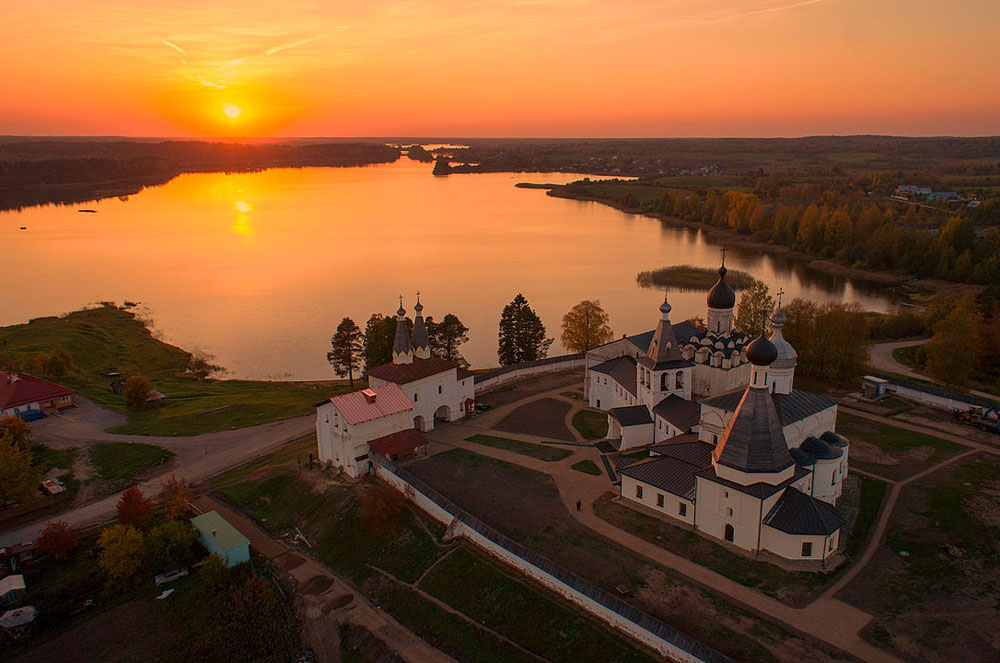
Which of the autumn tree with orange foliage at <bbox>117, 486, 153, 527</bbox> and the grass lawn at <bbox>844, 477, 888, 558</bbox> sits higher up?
the grass lawn at <bbox>844, 477, 888, 558</bbox>

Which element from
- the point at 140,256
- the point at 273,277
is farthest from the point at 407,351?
the point at 140,256

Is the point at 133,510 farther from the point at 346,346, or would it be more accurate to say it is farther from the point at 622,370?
the point at 622,370

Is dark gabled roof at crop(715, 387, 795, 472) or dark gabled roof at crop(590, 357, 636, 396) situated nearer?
dark gabled roof at crop(715, 387, 795, 472)

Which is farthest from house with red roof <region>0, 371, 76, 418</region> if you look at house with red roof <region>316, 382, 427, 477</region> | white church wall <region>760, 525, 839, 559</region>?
white church wall <region>760, 525, 839, 559</region>

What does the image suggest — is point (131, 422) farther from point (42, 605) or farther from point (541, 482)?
point (541, 482)

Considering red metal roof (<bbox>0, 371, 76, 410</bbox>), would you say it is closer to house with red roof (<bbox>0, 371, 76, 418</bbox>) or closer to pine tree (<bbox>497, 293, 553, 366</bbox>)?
house with red roof (<bbox>0, 371, 76, 418</bbox>)

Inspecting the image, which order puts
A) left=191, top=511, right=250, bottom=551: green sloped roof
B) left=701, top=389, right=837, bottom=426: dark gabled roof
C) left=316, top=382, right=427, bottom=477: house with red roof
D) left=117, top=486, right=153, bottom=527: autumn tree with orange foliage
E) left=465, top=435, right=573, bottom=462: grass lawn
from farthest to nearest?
left=465, top=435, right=573, bottom=462: grass lawn < left=316, top=382, right=427, bottom=477: house with red roof < left=117, top=486, right=153, bottom=527: autumn tree with orange foliage < left=701, top=389, right=837, bottom=426: dark gabled roof < left=191, top=511, right=250, bottom=551: green sloped roof
